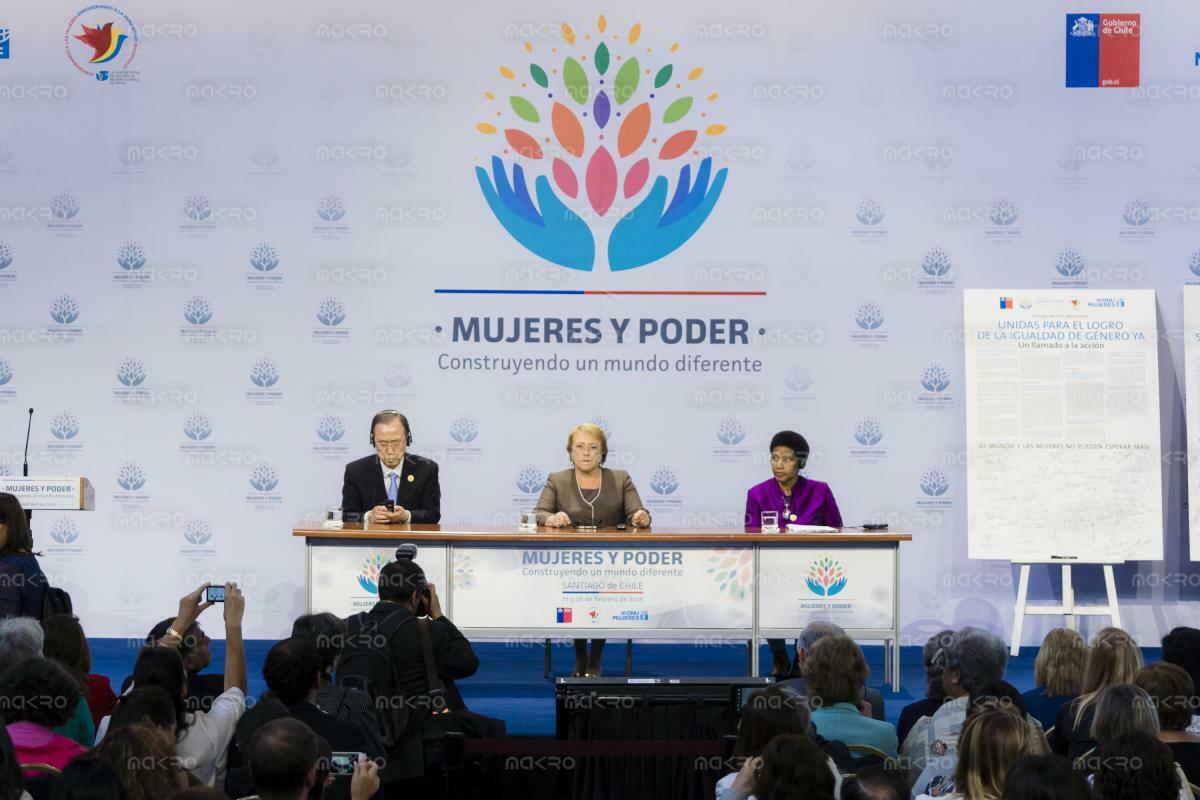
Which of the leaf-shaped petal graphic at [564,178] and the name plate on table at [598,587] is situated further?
the leaf-shaped petal graphic at [564,178]

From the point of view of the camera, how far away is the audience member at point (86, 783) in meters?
2.59

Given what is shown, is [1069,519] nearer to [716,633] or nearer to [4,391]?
[716,633]

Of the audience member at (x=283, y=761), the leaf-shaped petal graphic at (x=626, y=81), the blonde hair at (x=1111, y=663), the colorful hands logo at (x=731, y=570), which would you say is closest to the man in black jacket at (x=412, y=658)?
the audience member at (x=283, y=761)

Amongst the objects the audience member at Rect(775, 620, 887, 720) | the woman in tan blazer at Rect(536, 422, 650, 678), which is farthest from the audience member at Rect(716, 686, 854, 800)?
the woman in tan blazer at Rect(536, 422, 650, 678)

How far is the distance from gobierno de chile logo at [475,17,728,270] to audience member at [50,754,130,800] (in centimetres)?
648

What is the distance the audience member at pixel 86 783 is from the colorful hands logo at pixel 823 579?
4.88m

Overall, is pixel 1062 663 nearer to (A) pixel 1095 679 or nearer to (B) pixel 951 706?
(A) pixel 1095 679

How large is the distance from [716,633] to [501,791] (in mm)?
2742

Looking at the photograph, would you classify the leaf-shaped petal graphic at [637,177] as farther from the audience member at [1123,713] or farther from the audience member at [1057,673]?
the audience member at [1123,713]

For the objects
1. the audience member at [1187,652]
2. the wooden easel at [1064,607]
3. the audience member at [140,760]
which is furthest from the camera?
the wooden easel at [1064,607]

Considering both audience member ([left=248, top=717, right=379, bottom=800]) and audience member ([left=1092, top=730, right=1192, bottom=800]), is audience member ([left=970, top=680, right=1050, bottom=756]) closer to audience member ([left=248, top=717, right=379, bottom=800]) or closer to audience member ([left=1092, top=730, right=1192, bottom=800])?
audience member ([left=1092, top=730, right=1192, bottom=800])

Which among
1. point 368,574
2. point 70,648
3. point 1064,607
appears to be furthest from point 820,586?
point 70,648

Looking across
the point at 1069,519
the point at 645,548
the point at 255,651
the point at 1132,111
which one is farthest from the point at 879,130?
the point at 255,651

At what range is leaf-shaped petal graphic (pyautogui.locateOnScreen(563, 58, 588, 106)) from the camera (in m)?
8.86
